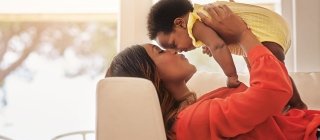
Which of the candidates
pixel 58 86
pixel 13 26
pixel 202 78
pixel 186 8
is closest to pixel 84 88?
pixel 58 86

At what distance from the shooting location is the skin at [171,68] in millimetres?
1189

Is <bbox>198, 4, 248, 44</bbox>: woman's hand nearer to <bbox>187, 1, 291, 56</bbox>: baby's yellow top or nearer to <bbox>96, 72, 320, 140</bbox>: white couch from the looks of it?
<bbox>187, 1, 291, 56</bbox>: baby's yellow top

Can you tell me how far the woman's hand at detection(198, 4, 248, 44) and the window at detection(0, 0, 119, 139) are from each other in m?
1.35

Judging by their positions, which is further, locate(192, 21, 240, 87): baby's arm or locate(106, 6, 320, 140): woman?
locate(192, 21, 240, 87): baby's arm

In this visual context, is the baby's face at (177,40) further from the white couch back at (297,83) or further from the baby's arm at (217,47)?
the white couch back at (297,83)

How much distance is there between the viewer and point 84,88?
2404 millimetres

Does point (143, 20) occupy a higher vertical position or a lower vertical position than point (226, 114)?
higher

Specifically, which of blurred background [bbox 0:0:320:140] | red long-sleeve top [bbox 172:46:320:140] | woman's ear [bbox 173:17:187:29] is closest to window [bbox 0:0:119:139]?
blurred background [bbox 0:0:320:140]

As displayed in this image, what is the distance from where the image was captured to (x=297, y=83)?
1841 millimetres

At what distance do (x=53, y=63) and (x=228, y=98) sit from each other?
1.68 m

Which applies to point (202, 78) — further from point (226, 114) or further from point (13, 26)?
point (13, 26)

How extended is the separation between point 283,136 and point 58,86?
1.70 m

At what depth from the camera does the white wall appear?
2.22 meters

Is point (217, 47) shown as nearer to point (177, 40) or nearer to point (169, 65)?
point (169, 65)
